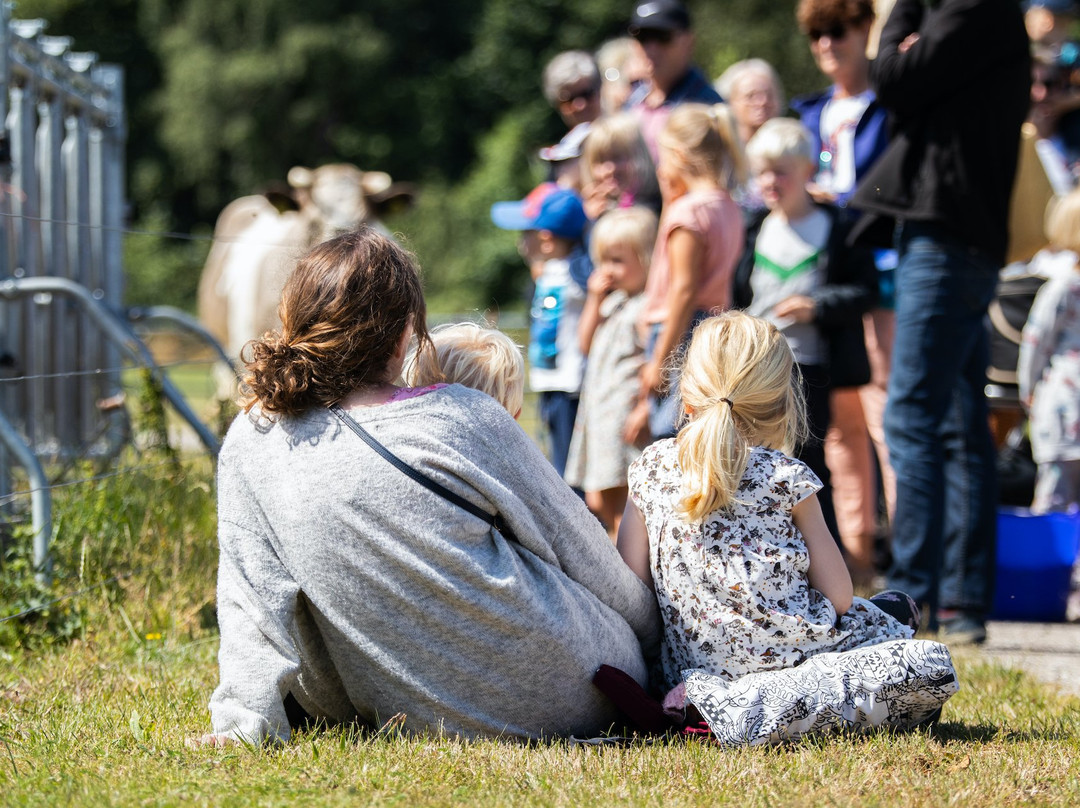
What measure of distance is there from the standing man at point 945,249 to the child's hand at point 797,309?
300 mm

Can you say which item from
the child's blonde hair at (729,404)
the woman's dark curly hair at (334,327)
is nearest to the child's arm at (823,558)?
the child's blonde hair at (729,404)

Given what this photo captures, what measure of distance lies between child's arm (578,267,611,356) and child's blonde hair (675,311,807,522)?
1.95 m

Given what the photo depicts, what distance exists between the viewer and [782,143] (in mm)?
4801

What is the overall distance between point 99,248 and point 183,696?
11.2ft

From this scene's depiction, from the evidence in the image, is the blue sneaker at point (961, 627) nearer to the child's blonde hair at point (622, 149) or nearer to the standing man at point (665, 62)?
A: the child's blonde hair at point (622, 149)

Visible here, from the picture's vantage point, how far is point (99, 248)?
6.30 m

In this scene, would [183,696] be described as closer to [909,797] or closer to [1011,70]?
[909,797]

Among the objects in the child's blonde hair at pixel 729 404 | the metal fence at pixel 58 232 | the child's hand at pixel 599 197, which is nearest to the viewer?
the child's blonde hair at pixel 729 404

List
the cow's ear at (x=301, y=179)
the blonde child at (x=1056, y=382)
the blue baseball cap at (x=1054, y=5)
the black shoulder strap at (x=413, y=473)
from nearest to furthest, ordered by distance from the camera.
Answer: the black shoulder strap at (x=413, y=473)
the blonde child at (x=1056, y=382)
the blue baseball cap at (x=1054, y=5)
the cow's ear at (x=301, y=179)

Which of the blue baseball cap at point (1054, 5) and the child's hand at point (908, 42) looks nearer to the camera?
the child's hand at point (908, 42)

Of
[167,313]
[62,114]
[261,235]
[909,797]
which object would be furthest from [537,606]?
[261,235]

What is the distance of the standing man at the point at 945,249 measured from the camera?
14.5ft

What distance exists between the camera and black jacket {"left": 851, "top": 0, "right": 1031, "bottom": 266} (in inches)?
174

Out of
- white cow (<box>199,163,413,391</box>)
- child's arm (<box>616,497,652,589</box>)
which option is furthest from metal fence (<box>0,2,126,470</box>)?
white cow (<box>199,163,413,391</box>)
